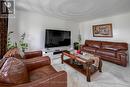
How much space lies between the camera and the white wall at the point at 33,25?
3912 mm

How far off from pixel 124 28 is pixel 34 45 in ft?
13.7

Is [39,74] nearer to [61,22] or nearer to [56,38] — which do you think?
[56,38]

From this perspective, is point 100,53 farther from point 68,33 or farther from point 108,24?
point 68,33

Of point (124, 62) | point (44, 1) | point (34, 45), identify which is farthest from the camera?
point (34, 45)

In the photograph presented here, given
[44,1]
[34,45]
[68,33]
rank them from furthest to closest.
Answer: [68,33] → [34,45] → [44,1]

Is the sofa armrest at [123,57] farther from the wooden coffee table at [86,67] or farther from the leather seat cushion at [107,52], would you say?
the wooden coffee table at [86,67]

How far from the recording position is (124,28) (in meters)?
4.04

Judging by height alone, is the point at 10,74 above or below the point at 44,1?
below

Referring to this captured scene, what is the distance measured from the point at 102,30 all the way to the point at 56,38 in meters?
2.51

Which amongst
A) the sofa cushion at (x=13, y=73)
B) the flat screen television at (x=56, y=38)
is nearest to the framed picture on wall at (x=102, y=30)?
the flat screen television at (x=56, y=38)

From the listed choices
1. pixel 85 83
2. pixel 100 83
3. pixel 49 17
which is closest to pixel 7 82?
pixel 85 83

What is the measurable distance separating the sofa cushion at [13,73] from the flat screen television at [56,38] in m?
3.30

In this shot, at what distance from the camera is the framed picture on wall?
15.1 ft

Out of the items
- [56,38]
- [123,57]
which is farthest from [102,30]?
[56,38]
